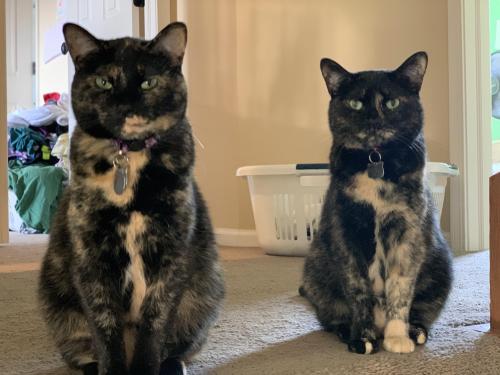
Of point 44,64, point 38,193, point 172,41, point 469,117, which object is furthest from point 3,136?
point 44,64

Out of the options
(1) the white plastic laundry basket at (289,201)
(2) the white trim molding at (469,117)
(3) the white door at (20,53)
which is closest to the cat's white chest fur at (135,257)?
(1) the white plastic laundry basket at (289,201)

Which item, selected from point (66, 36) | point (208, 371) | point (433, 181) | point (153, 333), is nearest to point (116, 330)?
point (153, 333)

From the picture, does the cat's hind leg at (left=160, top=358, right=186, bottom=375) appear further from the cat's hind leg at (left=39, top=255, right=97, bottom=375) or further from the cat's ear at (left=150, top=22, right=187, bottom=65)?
the cat's ear at (left=150, top=22, right=187, bottom=65)

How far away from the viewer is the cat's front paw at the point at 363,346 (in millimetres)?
1149

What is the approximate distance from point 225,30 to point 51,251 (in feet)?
8.08

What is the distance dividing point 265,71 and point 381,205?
2190mm

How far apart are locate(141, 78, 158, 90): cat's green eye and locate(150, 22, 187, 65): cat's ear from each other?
64mm

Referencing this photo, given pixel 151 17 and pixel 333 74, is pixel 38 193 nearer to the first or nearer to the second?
pixel 151 17

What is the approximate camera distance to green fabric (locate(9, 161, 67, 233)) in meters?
4.26

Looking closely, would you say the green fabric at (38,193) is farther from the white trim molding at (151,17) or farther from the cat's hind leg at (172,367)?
the cat's hind leg at (172,367)

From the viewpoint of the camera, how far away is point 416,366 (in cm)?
Answer: 106

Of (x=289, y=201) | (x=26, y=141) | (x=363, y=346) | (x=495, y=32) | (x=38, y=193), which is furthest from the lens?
(x=495, y=32)

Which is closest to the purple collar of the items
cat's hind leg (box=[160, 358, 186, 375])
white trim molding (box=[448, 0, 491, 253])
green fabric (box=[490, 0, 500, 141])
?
cat's hind leg (box=[160, 358, 186, 375])

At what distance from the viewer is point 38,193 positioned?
169 inches
